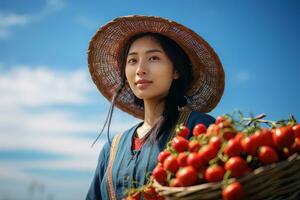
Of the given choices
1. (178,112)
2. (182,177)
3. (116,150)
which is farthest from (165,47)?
(182,177)

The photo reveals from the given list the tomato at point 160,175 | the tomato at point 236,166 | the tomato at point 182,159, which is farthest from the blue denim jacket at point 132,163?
the tomato at point 236,166

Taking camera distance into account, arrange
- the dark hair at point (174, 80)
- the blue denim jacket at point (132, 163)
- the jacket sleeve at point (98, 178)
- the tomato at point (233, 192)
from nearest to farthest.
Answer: the tomato at point (233, 192)
the blue denim jacket at point (132, 163)
the dark hair at point (174, 80)
the jacket sleeve at point (98, 178)

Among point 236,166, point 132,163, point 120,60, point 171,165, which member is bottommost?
point 236,166

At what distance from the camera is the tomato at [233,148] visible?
64.1 inches

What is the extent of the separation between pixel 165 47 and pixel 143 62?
252 millimetres

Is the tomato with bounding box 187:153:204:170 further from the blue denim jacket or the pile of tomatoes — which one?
the blue denim jacket

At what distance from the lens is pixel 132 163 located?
116 inches

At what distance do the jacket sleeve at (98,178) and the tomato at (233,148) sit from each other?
6.12 ft

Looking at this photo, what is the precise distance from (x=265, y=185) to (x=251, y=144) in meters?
0.18

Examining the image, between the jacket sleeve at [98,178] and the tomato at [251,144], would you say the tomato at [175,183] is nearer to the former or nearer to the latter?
the tomato at [251,144]

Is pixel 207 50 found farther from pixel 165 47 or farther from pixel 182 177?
pixel 182 177

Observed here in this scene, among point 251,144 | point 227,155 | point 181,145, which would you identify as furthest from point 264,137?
point 181,145

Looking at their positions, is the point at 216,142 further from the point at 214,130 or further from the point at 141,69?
the point at 141,69

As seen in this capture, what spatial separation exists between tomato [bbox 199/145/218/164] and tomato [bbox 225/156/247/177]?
0.29 feet
